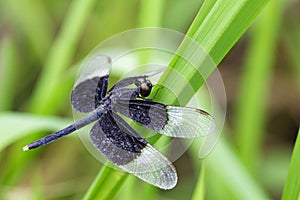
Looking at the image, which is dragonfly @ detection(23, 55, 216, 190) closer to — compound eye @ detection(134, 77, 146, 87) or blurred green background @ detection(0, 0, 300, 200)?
compound eye @ detection(134, 77, 146, 87)

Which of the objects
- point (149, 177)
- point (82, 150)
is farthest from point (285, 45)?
point (149, 177)

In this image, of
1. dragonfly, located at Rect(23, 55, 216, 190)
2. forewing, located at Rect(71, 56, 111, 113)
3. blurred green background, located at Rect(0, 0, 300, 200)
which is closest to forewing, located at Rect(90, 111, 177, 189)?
dragonfly, located at Rect(23, 55, 216, 190)

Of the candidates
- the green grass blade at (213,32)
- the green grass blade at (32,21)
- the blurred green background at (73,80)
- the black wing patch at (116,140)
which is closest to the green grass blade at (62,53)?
the blurred green background at (73,80)

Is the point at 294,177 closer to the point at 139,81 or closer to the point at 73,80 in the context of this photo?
the point at 139,81

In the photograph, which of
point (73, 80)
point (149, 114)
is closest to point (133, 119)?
point (149, 114)

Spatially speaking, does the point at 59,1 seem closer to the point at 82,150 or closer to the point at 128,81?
the point at 82,150

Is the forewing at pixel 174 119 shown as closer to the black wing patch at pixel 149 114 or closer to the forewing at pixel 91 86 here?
the black wing patch at pixel 149 114
